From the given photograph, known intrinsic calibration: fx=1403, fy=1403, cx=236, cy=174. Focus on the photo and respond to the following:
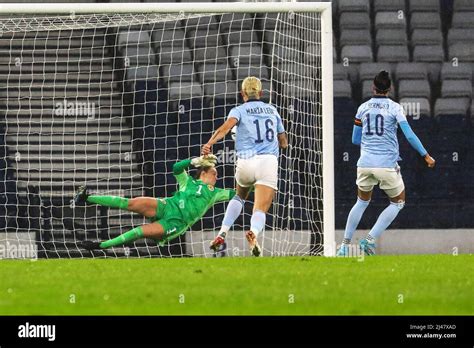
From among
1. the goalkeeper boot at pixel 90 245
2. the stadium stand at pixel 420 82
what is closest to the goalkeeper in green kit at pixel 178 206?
the goalkeeper boot at pixel 90 245

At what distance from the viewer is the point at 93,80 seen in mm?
15930

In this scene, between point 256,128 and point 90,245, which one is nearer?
point 256,128

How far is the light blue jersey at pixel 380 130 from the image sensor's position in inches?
489

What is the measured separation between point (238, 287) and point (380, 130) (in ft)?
14.0

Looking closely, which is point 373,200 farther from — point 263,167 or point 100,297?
point 100,297

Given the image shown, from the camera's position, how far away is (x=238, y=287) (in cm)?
848

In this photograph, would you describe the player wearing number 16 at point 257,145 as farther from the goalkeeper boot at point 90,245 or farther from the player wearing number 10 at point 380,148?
the goalkeeper boot at point 90,245

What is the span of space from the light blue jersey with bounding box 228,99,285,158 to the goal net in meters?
1.38

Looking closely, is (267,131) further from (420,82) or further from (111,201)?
(420,82)

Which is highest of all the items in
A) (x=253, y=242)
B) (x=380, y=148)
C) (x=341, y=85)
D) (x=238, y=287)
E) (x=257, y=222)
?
(x=341, y=85)

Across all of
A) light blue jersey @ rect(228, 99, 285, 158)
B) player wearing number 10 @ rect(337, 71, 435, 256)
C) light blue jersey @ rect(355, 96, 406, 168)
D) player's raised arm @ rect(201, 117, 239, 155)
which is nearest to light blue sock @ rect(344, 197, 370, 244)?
player wearing number 10 @ rect(337, 71, 435, 256)

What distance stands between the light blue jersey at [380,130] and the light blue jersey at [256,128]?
2.79ft

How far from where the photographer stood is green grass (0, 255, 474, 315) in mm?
7590

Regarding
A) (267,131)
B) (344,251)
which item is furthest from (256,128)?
(344,251)
